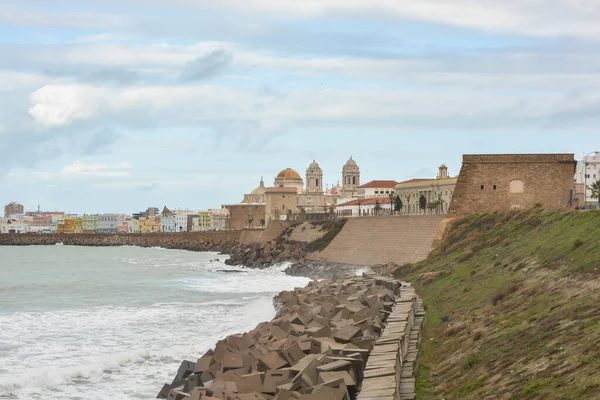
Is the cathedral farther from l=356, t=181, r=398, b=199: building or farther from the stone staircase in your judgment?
the stone staircase

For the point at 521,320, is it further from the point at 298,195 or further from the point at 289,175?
the point at 289,175

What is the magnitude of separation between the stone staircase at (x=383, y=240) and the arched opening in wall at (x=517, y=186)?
3712mm

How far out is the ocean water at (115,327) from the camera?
17.8m

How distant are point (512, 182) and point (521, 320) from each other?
28270 millimetres

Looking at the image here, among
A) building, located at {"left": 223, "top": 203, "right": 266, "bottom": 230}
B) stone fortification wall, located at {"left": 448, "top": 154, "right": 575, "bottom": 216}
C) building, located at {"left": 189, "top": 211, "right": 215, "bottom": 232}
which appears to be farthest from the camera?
building, located at {"left": 189, "top": 211, "right": 215, "bottom": 232}

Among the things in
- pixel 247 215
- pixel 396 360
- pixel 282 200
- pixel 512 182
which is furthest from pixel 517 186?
pixel 247 215

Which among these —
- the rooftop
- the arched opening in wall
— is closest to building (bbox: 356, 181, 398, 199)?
the rooftop

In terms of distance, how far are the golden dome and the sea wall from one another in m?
19.1

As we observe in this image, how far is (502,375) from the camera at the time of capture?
11891 millimetres

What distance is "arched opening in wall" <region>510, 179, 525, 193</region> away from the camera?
42125 millimetres

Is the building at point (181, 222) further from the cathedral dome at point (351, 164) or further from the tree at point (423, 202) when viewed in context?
the tree at point (423, 202)

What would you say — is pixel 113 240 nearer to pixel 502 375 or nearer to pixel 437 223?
pixel 437 223

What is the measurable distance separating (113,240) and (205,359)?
131635mm

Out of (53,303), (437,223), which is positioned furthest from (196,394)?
(437,223)
